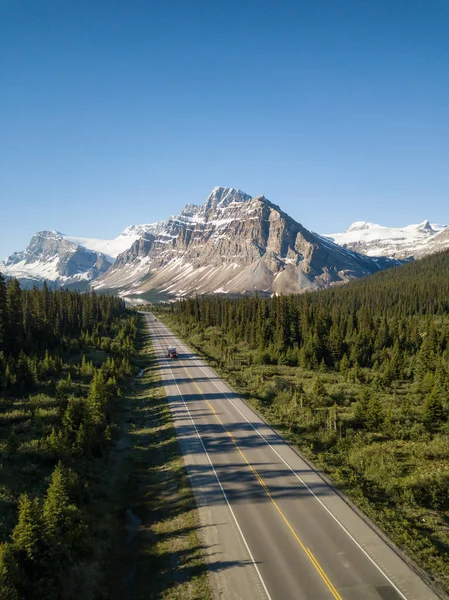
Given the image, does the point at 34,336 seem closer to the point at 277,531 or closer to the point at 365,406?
the point at 365,406

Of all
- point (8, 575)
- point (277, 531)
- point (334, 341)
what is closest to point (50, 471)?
point (8, 575)

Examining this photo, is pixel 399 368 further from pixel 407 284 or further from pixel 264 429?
pixel 407 284

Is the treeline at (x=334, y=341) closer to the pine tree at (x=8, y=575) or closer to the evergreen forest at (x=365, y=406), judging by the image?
the evergreen forest at (x=365, y=406)

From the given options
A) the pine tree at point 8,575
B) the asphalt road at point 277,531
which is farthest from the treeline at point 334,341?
the pine tree at point 8,575

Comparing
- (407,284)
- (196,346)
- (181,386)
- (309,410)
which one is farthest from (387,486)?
(407,284)

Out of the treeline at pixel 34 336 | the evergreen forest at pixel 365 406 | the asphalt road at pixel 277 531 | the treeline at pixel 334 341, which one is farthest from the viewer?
the treeline at pixel 334 341

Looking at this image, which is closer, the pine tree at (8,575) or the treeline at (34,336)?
the pine tree at (8,575)

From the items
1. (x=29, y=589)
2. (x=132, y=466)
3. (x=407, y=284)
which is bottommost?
(x=132, y=466)

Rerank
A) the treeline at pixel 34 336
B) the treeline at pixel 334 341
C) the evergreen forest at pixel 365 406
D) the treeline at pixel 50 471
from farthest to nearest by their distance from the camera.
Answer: the treeline at pixel 334 341 → the treeline at pixel 34 336 → the evergreen forest at pixel 365 406 → the treeline at pixel 50 471
